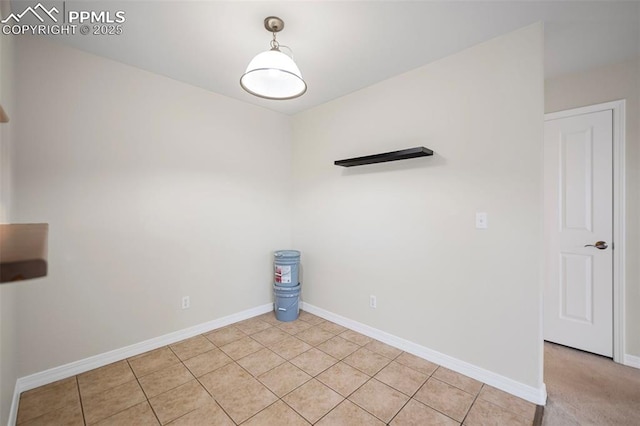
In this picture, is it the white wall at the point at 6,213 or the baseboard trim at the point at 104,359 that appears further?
the baseboard trim at the point at 104,359

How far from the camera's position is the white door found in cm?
250

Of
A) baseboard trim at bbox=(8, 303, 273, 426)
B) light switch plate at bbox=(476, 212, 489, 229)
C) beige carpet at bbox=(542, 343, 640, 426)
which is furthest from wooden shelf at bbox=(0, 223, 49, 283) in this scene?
beige carpet at bbox=(542, 343, 640, 426)

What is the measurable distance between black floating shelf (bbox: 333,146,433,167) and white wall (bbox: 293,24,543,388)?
14 centimetres

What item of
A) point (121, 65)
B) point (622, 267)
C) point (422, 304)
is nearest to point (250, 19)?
point (121, 65)

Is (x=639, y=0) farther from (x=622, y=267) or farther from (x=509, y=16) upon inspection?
(x=622, y=267)

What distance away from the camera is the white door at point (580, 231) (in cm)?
250

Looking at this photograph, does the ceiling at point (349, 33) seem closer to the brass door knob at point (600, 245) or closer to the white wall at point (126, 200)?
the white wall at point (126, 200)

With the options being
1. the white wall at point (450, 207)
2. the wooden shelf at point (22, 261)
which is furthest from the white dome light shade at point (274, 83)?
the wooden shelf at point (22, 261)

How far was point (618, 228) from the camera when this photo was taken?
2.43 meters

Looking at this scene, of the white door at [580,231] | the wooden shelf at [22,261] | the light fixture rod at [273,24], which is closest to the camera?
the wooden shelf at [22,261]

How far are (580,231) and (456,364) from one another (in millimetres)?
1787

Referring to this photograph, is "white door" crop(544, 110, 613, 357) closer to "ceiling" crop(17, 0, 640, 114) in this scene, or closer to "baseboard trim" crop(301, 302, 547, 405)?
"ceiling" crop(17, 0, 640, 114)

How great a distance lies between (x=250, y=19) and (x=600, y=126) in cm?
318

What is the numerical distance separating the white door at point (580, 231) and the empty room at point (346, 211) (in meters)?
0.02
